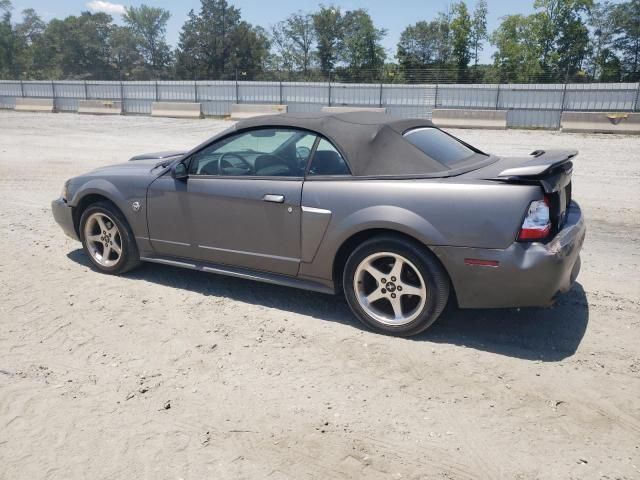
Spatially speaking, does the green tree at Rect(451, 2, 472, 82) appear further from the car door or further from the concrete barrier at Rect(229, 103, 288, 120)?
the car door

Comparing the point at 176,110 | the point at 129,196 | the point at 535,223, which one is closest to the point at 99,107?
the point at 176,110

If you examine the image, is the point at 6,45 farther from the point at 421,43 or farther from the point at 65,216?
the point at 65,216

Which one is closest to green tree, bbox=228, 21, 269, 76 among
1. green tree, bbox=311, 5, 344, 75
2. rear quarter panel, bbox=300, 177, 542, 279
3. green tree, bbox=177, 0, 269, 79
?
green tree, bbox=177, 0, 269, 79

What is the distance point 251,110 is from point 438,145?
2345cm

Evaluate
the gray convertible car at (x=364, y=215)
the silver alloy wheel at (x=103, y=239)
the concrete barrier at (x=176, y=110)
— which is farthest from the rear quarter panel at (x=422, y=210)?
the concrete barrier at (x=176, y=110)

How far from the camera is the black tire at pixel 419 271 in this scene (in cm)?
383

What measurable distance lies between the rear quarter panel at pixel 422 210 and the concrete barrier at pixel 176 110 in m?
25.2

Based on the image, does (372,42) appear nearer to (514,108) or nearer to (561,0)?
(561,0)

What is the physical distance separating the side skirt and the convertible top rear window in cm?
131

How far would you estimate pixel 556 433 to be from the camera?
2945 mm

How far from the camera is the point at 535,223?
11.8 feet

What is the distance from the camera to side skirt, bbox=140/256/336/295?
434 cm

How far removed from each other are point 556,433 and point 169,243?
3470 mm

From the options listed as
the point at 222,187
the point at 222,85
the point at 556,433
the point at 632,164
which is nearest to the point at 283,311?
the point at 222,187
